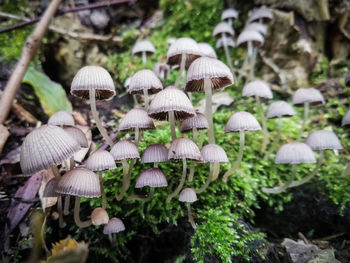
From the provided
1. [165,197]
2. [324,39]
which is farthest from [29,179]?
[324,39]

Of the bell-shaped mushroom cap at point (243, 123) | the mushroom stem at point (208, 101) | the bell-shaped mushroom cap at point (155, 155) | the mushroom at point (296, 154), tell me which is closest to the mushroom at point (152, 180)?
the bell-shaped mushroom cap at point (155, 155)

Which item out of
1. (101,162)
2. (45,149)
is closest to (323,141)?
(101,162)

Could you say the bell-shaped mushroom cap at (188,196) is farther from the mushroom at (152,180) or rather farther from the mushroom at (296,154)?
the mushroom at (296,154)

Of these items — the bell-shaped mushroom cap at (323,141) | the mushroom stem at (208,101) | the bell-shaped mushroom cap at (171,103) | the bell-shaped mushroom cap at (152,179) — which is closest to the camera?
the bell-shaped mushroom cap at (171,103)

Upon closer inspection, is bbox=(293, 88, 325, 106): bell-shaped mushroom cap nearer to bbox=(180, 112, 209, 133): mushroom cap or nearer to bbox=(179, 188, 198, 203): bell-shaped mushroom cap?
bbox=(180, 112, 209, 133): mushroom cap

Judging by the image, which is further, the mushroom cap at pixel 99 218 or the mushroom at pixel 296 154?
the mushroom at pixel 296 154

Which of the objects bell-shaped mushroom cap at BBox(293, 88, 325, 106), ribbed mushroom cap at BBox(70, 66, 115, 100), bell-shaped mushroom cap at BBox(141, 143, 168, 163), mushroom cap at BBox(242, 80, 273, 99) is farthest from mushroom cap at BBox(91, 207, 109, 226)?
bell-shaped mushroom cap at BBox(293, 88, 325, 106)

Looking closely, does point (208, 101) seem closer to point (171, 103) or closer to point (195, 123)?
point (195, 123)

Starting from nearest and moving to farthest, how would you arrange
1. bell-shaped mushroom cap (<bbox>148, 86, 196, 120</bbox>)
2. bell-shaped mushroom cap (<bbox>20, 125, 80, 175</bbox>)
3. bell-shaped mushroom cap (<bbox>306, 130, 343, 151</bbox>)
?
bell-shaped mushroom cap (<bbox>20, 125, 80, 175</bbox>) < bell-shaped mushroom cap (<bbox>148, 86, 196, 120</bbox>) < bell-shaped mushroom cap (<bbox>306, 130, 343, 151</bbox>)
